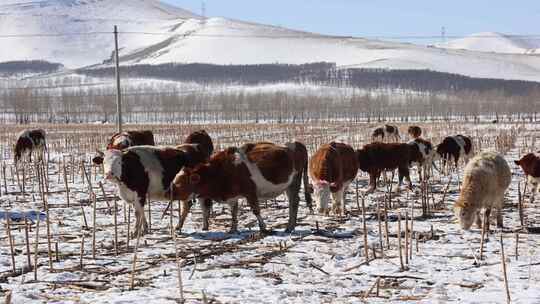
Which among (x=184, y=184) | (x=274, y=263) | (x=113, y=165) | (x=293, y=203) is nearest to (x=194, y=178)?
(x=184, y=184)

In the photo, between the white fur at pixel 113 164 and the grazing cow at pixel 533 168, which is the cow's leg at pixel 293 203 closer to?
the white fur at pixel 113 164

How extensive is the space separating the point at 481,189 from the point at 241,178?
3.78 meters

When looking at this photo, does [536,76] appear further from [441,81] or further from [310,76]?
[310,76]

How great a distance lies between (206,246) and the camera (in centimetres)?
959

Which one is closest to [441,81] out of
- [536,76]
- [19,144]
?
[536,76]

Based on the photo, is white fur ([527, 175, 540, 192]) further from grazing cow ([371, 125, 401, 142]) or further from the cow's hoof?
grazing cow ([371, 125, 401, 142])

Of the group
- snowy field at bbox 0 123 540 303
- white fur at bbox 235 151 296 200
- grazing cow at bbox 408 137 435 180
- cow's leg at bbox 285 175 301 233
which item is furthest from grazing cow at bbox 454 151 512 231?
grazing cow at bbox 408 137 435 180

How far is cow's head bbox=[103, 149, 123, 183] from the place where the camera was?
10.5m

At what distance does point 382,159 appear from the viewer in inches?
641

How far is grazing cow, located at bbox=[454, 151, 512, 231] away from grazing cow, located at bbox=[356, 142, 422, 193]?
14.8 feet

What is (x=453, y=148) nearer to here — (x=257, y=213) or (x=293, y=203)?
(x=293, y=203)

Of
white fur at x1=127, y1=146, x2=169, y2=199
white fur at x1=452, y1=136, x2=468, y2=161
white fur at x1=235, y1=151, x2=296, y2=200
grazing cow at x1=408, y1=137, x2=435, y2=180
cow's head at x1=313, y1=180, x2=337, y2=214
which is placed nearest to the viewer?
white fur at x1=235, y1=151, x2=296, y2=200

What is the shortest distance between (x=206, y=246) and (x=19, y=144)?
645 inches

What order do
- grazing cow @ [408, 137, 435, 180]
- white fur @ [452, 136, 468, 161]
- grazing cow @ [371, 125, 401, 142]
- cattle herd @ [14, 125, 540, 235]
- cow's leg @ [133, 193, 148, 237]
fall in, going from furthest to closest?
grazing cow @ [371, 125, 401, 142]
white fur @ [452, 136, 468, 161]
grazing cow @ [408, 137, 435, 180]
cattle herd @ [14, 125, 540, 235]
cow's leg @ [133, 193, 148, 237]
